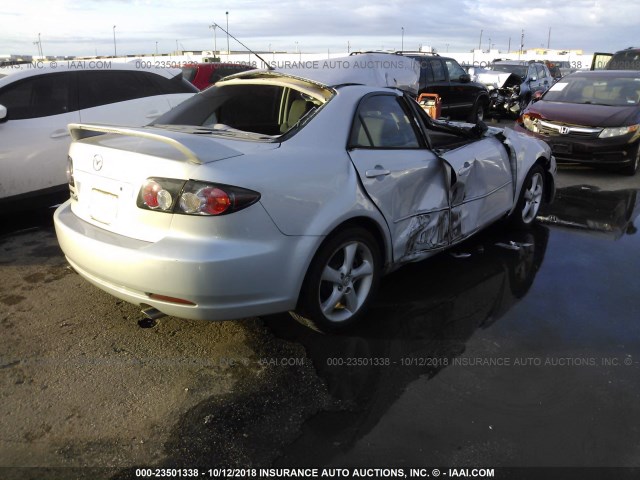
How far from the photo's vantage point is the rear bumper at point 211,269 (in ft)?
8.71

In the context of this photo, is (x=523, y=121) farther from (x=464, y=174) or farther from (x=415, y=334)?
(x=415, y=334)

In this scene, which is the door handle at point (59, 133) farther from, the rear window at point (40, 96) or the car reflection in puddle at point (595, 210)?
the car reflection in puddle at point (595, 210)

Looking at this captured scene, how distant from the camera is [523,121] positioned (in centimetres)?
932

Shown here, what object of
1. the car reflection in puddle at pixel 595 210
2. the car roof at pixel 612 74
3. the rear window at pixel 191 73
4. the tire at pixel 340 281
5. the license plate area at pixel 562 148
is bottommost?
the car reflection in puddle at pixel 595 210

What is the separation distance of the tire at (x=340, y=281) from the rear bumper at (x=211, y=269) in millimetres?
131

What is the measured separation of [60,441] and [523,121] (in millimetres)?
8775

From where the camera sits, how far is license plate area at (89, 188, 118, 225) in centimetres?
301

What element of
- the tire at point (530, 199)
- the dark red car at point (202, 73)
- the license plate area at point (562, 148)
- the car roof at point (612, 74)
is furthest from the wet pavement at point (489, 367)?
the dark red car at point (202, 73)

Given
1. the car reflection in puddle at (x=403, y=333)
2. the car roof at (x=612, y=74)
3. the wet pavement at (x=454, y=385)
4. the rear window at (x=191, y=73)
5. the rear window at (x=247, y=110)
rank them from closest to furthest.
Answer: the wet pavement at (x=454, y=385)
the car reflection in puddle at (x=403, y=333)
the rear window at (x=247, y=110)
the car roof at (x=612, y=74)
the rear window at (x=191, y=73)

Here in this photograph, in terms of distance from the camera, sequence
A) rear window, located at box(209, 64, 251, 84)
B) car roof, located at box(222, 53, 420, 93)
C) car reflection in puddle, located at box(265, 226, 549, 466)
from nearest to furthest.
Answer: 1. car reflection in puddle, located at box(265, 226, 549, 466)
2. car roof, located at box(222, 53, 420, 93)
3. rear window, located at box(209, 64, 251, 84)

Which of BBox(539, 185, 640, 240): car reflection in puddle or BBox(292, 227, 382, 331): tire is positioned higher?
BBox(292, 227, 382, 331): tire

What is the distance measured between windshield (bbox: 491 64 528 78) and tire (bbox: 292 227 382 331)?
660 inches

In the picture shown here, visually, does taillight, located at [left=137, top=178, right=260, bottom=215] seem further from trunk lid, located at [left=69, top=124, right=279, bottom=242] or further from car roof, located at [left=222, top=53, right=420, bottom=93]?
car roof, located at [left=222, top=53, right=420, bottom=93]

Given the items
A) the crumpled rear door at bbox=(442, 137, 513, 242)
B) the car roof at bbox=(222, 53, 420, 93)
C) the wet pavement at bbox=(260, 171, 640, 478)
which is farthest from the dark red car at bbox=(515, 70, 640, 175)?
the crumpled rear door at bbox=(442, 137, 513, 242)
